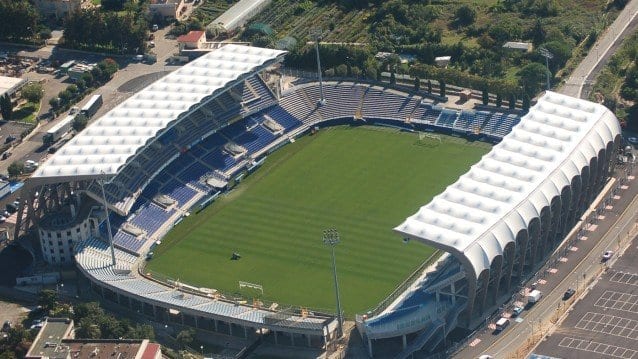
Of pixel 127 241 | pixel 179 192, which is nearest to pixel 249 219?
pixel 179 192

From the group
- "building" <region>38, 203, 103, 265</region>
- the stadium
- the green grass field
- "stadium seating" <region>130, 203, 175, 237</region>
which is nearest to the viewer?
the stadium

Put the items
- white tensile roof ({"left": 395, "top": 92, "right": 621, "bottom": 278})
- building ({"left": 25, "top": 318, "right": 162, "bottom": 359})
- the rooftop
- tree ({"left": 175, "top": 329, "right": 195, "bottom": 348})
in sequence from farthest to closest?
tree ({"left": 175, "top": 329, "right": 195, "bottom": 348}) → white tensile roof ({"left": 395, "top": 92, "right": 621, "bottom": 278}) → the rooftop → building ({"left": 25, "top": 318, "right": 162, "bottom": 359})

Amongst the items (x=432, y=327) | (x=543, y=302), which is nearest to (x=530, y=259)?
(x=543, y=302)

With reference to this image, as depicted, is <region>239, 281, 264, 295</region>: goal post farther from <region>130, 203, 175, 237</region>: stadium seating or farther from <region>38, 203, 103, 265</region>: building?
<region>38, 203, 103, 265</region>: building

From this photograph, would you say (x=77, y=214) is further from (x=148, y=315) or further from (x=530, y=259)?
(x=530, y=259)

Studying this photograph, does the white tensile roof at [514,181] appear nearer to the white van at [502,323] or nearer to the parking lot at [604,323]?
the white van at [502,323]

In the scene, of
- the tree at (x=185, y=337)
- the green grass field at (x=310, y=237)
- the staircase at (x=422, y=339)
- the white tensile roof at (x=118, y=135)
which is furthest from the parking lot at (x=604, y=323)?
the white tensile roof at (x=118, y=135)

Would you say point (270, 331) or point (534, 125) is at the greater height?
point (534, 125)

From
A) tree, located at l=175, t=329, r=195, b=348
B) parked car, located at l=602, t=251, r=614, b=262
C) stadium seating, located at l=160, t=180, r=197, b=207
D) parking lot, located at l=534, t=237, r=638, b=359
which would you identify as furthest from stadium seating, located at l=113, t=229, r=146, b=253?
parked car, located at l=602, t=251, r=614, b=262
